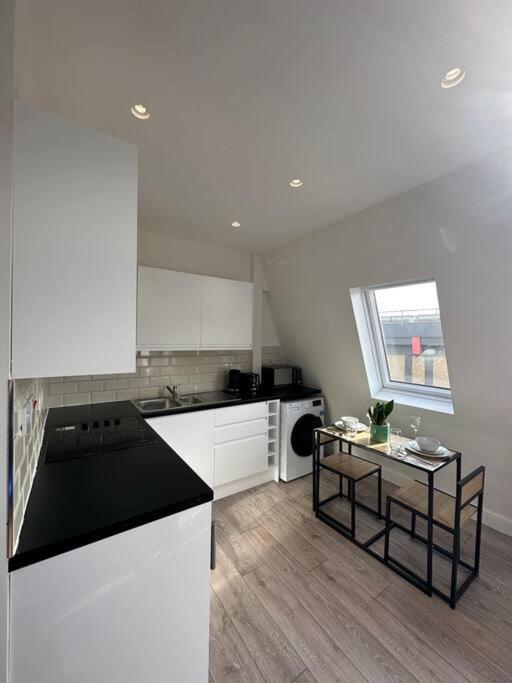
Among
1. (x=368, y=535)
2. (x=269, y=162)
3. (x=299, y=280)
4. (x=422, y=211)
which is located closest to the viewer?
(x=269, y=162)

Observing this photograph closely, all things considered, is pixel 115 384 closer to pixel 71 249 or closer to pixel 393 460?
pixel 71 249

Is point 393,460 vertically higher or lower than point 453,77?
lower

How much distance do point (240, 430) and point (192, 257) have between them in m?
1.91

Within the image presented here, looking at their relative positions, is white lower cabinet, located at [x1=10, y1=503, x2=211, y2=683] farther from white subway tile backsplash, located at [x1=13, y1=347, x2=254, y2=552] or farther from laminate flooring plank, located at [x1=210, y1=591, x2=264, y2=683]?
white subway tile backsplash, located at [x1=13, y1=347, x2=254, y2=552]

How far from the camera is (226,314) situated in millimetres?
3018

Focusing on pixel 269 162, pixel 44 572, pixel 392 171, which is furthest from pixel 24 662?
pixel 392 171

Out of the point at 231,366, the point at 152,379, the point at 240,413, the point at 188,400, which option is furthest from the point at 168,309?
the point at 240,413

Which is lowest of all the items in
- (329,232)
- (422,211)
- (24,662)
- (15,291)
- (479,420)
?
(24,662)

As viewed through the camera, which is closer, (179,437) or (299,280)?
(179,437)

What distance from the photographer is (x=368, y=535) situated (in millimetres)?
2127

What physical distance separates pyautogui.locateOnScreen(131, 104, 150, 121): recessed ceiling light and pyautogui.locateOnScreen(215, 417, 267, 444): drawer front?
2.27 metres

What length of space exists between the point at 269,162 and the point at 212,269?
163 centimetres

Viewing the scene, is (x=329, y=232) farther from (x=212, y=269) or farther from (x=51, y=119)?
(x=51, y=119)

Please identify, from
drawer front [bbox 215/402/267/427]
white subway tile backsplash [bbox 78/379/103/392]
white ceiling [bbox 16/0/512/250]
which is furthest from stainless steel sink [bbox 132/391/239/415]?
white ceiling [bbox 16/0/512/250]
